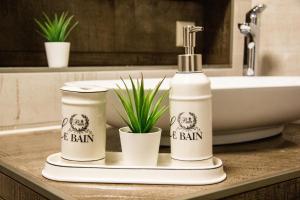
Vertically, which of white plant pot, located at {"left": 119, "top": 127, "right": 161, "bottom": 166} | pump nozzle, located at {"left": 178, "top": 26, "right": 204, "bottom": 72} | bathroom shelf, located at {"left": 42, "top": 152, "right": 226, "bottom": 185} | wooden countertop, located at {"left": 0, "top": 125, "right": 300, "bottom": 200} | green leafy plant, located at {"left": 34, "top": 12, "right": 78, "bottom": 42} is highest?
green leafy plant, located at {"left": 34, "top": 12, "right": 78, "bottom": 42}

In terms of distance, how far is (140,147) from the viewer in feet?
1.79

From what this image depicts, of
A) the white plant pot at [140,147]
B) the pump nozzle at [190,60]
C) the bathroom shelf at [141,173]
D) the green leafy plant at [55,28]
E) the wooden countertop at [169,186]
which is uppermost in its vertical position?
the green leafy plant at [55,28]

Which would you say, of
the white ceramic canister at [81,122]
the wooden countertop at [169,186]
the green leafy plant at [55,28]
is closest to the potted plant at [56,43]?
the green leafy plant at [55,28]

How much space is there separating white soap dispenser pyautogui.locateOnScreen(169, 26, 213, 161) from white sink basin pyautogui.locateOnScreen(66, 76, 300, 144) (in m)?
0.12

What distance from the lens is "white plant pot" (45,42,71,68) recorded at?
40.2 inches

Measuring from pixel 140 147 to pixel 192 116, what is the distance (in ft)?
0.26

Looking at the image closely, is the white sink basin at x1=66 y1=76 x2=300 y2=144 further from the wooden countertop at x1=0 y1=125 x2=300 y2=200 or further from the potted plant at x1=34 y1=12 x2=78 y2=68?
the potted plant at x1=34 y1=12 x2=78 y2=68

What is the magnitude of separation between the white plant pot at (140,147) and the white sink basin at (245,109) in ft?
0.43

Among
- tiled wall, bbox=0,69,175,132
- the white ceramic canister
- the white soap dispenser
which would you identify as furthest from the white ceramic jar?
tiled wall, bbox=0,69,175,132

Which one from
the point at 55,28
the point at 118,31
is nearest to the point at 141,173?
the point at 55,28

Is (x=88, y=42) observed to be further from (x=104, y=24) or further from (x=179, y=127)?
(x=179, y=127)

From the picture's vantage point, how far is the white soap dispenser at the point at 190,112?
1.75 feet

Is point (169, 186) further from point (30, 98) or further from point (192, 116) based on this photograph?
point (30, 98)

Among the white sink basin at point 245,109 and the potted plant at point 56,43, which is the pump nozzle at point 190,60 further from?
the potted plant at point 56,43
